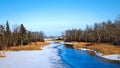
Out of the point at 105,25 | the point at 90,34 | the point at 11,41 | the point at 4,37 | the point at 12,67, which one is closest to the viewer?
the point at 12,67

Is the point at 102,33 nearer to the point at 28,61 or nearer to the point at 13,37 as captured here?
the point at 13,37

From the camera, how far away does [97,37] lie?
307 feet

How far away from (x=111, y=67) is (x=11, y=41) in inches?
2100

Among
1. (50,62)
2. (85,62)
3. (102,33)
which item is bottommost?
(85,62)

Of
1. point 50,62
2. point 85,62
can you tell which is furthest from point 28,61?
point 85,62

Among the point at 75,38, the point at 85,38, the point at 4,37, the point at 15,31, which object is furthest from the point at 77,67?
the point at 75,38

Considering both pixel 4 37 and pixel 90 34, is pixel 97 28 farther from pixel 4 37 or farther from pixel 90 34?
pixel 4 37

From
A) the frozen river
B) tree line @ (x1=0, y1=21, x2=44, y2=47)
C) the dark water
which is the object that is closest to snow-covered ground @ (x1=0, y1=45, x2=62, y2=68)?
the frozen river

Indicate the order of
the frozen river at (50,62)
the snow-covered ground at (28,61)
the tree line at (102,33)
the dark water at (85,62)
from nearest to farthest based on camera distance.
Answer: the snow-covered ground at (28,61) < the frozen river at (50,62) < the dark water at (85,62) < the tree line at (102,33)

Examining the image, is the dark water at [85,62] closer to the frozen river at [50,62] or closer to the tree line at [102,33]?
the frozen river at [50,62]

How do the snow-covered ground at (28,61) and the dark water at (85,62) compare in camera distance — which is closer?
the snow-covered ground at (28,61)

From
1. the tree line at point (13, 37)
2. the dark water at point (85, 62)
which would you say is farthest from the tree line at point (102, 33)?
the dark water at point (85, 62)

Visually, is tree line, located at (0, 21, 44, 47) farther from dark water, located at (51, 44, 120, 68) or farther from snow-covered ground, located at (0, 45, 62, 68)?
dark water, located at (51, 44, 120, 68)

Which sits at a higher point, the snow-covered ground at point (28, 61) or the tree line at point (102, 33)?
the tree line at point (102, 33)
